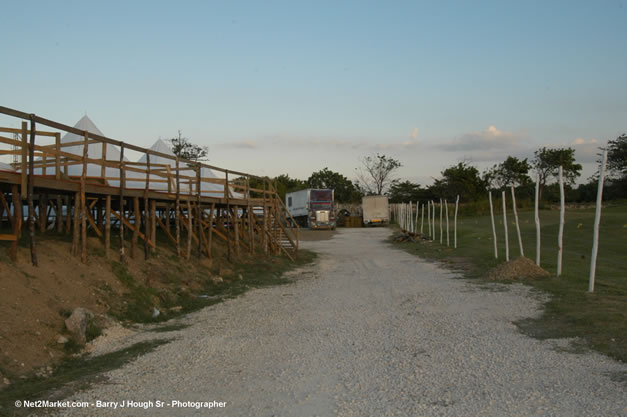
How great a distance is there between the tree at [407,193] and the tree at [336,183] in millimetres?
4966

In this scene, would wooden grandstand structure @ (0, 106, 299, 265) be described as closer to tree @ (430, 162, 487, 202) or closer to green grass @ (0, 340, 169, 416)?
green grass @ (0, 340, 169, 416)

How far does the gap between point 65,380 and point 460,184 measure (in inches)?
2555

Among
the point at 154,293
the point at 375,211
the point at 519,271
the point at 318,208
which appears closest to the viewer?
the point at 154,293

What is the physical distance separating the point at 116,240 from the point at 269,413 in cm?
1041

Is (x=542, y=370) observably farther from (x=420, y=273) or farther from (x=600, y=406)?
(x=420, y=273)

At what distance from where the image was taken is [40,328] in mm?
7660

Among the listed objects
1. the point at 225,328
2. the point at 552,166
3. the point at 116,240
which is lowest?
the point at 225,328

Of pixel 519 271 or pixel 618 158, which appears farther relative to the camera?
pixel 618 158

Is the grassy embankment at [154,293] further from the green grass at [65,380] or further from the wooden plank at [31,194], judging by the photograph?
the wooden plank at [31,194]

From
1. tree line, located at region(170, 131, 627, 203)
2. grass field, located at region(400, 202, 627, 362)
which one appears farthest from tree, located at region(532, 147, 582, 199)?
grass field, located at region(400, 202, 627, 362)

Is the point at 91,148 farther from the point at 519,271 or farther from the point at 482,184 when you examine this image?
the point at 482,184

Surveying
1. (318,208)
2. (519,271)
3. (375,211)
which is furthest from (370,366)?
(375,211)

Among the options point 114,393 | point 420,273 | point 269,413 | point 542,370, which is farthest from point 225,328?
point 420,273

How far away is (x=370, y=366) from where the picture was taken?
6367 mm
